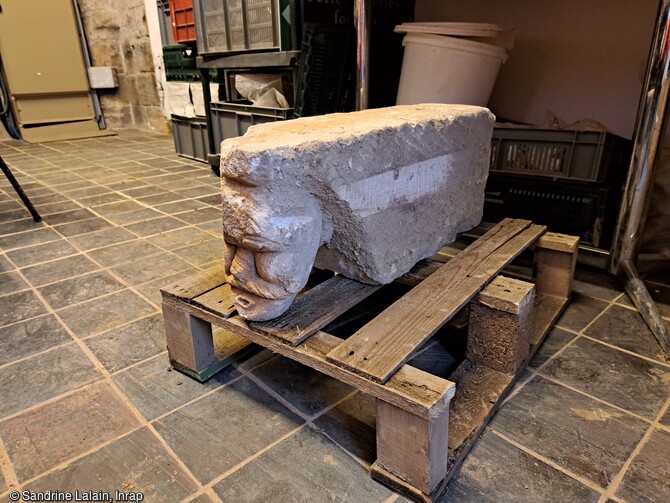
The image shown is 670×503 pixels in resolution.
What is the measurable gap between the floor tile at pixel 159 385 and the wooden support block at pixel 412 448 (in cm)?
66

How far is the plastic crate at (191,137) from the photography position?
5012 millimetres

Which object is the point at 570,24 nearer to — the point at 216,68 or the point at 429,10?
the point at 429,10

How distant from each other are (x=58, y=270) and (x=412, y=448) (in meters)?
2.14

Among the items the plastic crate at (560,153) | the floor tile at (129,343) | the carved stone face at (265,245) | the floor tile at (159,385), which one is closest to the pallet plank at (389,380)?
the carved stone face at (265,245)

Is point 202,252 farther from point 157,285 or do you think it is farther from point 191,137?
point 191,137

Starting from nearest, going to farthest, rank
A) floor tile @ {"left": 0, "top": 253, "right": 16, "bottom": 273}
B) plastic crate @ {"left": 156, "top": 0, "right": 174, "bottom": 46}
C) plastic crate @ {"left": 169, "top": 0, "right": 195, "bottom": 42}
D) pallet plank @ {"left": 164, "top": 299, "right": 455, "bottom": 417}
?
pallet plank @ {"left": 164, "top": 299, "right": 455, "bottom": 417} < floor tile @ {"left": 0, "top": 253, "right": 16, "bottom": 273} < plastic crate @ {"left": 169, "top": 0, "right": 195, "bottom": 42} < plastic crate @ {"left": 156, "top": 0, "right": 174, "bottom": 46}

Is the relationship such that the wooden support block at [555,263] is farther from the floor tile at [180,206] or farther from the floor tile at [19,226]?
the floor tile at [19,226]

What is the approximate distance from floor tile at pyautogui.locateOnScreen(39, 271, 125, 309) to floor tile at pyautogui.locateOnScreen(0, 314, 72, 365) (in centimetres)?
15

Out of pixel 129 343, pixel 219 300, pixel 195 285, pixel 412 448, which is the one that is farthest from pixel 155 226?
pixel 412 448

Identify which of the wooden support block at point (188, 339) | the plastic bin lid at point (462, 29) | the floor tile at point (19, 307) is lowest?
the floor tile at point (19, 307)

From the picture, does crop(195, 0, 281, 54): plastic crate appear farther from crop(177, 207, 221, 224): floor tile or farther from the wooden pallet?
the wooden pallet

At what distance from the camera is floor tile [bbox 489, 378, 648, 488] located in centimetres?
129

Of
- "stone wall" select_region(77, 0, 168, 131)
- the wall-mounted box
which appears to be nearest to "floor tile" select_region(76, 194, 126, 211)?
"stone wall" select_region(77, 0, 168, 131)

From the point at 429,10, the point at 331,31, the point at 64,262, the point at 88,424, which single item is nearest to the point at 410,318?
the point at 88,424
